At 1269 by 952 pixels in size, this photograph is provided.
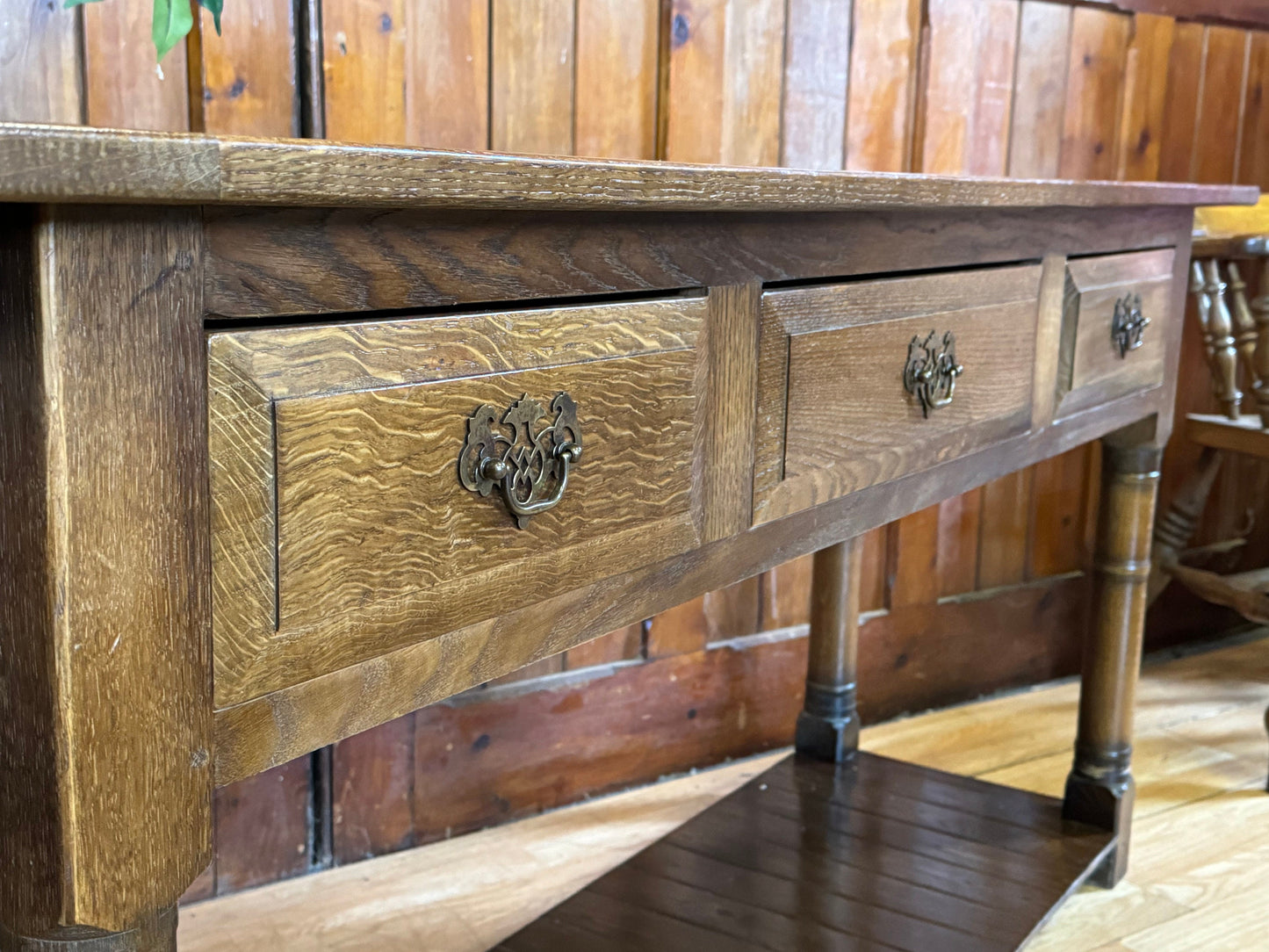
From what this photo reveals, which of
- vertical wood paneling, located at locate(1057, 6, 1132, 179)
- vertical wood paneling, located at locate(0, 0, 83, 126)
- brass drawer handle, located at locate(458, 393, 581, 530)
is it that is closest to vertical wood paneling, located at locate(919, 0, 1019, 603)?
vertical wood paneling, located at locate(1057, 6, 1132, 179)

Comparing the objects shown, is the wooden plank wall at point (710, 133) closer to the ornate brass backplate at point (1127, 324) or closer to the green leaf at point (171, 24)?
the green leaf at point (171, 24)

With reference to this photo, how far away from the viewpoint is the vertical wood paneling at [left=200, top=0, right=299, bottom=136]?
4.44 ft

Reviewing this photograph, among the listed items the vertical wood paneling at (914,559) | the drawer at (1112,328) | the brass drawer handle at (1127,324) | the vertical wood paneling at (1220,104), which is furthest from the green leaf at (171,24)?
the vertical wood paneling at (1220,104)

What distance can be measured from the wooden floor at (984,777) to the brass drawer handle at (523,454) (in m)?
0.95

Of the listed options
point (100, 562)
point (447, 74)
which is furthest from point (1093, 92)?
point (100, 562)

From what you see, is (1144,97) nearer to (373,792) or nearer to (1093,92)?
(1093,92)

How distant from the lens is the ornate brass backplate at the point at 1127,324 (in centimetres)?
143

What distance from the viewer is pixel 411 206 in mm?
554

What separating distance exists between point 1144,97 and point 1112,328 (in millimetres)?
1108

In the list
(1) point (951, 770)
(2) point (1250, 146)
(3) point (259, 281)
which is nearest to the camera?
(3) point (259, 281)

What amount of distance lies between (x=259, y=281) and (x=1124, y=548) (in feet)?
4.43

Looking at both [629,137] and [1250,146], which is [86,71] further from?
[1250,146]

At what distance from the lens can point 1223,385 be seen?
7.43 ft

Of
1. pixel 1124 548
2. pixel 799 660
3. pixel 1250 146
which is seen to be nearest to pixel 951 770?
pixel 799 660
